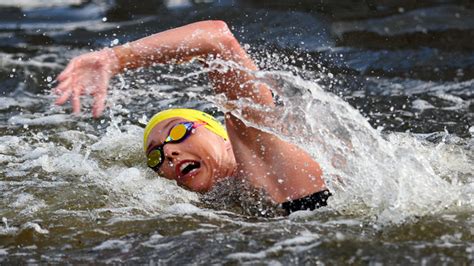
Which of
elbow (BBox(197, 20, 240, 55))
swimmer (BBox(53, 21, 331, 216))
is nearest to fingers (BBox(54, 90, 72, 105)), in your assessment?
swimmer (BBox(53, 21, 331, 216))

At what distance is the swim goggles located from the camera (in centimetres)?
468

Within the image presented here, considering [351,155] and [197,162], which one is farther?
[197,162]

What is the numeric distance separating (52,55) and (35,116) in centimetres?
151

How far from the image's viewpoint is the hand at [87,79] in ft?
12.4

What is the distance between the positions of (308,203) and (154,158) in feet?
2.67

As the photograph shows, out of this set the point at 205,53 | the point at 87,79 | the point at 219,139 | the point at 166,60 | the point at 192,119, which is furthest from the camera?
the point at 192,119

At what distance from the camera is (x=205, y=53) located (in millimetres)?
4355

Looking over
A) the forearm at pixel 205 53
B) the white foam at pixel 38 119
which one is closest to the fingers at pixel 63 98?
the forearm at pixel 205 53

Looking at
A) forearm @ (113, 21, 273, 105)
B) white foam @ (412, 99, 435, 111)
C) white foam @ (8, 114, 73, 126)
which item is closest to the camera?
forearm @ (113, 21, 273, 105)

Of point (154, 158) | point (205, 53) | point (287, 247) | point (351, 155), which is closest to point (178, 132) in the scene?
point (154, 158)

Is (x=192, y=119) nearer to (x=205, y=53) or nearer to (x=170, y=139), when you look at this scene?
(x=170, y=139)

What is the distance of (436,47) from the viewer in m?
8.10

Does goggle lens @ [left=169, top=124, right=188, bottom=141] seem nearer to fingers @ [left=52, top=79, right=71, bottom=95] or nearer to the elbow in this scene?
the elbow

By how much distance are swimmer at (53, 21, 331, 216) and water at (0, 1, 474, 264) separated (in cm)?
9
